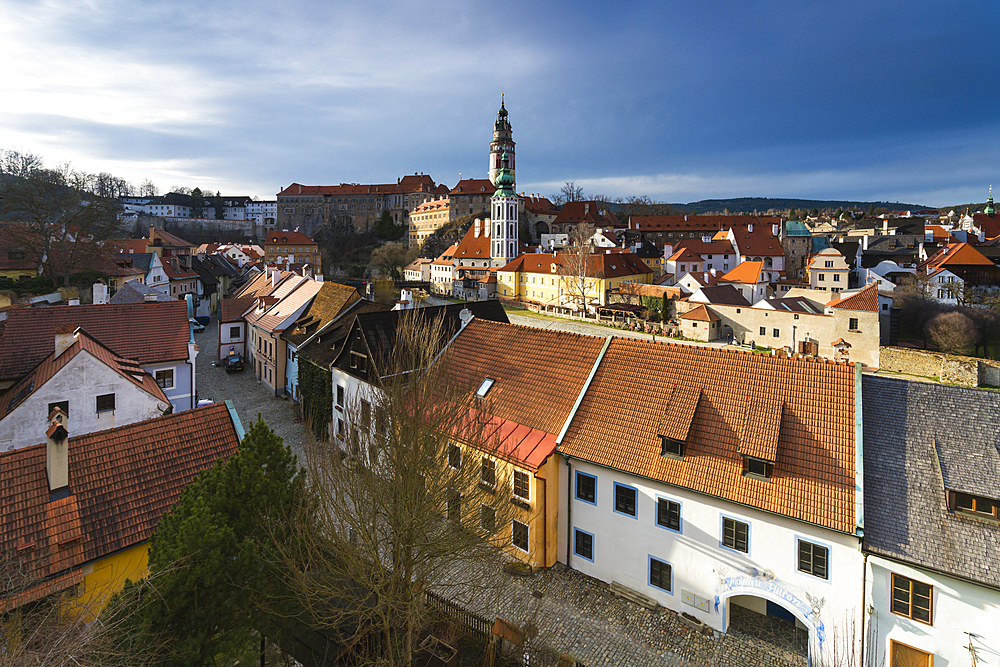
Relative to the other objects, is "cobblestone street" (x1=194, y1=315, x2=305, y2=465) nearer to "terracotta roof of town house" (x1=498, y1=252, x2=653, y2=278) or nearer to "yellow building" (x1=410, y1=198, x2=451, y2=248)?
"terracotta roof of town house" (x1=498, y1=252, x2=653, y2=278)

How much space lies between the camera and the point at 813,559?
10.6 metres

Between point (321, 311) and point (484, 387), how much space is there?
51.9 feet

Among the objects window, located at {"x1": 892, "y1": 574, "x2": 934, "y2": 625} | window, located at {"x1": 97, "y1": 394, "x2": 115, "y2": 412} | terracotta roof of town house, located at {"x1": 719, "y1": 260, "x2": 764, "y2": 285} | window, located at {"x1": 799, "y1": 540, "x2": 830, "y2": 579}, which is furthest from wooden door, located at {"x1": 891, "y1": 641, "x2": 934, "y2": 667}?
terracotta roof of town house, located at {"x1": 719, "y1": 260, "x2": 764, "y2": 285}

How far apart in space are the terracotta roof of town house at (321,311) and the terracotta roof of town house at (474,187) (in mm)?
87592

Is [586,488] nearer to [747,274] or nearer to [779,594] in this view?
[779,594]

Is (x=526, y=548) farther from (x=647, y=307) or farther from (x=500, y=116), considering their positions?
(x=500, y=116)

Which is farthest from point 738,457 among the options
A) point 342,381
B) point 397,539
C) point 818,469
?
point 342,381

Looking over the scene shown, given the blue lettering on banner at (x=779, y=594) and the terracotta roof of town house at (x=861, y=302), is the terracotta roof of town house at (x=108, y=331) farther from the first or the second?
the terracotta roof of town house at (x=861, y=302)

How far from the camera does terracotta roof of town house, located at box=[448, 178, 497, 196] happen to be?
372 feet

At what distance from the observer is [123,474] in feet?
34.4

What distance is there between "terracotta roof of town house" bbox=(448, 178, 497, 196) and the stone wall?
3450 inches

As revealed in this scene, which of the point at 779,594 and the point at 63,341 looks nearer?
the point at 779,594

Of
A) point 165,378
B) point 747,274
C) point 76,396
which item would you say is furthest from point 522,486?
point 747,274

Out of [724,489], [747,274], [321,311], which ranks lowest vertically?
[724,489]
